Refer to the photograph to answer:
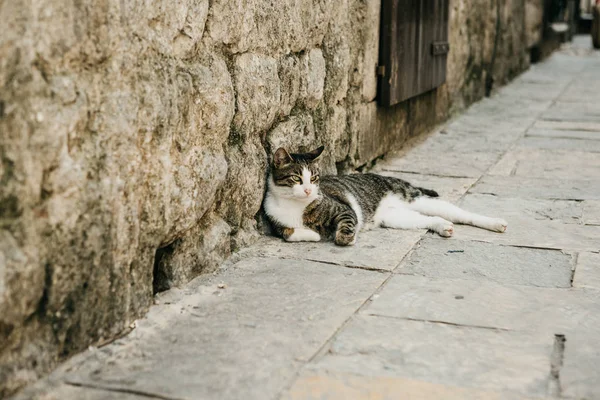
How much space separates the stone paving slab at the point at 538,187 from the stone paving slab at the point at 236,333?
6.05 feet

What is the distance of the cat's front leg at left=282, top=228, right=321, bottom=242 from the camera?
383 cm

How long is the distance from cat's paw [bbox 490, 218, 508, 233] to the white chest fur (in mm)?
1008

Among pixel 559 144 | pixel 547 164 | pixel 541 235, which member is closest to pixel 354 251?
pixel 541 235

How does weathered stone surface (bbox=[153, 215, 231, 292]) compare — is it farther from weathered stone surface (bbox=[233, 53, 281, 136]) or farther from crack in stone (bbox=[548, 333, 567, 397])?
crack in stone (bbox=[548, 333, 567, 397])

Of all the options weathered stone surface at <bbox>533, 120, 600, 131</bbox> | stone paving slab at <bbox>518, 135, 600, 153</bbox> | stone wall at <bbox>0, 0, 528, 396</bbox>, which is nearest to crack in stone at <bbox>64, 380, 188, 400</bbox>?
stone wall at <bbox>0, 0, 528, 396</bbox>

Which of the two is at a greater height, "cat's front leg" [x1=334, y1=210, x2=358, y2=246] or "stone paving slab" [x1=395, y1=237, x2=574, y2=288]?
"cat's front leg" [x1=334, y1=210, x2=358, y2=246]

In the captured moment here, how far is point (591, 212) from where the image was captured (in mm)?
4449

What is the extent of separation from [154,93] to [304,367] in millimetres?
1086

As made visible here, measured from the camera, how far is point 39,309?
2309 millimetres

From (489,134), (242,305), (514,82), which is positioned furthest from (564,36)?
(242,305)

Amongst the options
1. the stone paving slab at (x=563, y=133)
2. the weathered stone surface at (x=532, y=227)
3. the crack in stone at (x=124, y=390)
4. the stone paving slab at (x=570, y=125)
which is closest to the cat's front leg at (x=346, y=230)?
the weathered stone surface at (x=532, y=227)

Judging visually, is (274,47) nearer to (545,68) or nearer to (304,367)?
(304,367)

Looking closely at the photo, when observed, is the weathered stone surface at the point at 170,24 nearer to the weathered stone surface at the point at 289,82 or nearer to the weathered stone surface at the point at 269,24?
the weathered stone surface at the point at 269,24

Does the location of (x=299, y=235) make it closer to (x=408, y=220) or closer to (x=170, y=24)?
(x=408, y=220)
